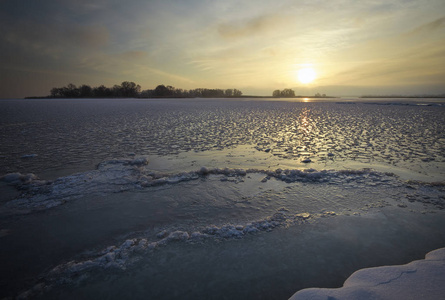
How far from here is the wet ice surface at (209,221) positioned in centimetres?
296

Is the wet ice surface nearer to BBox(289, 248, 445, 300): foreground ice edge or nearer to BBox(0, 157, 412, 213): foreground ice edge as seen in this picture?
BBox(0, 157, 412, 213): foreground ice edge

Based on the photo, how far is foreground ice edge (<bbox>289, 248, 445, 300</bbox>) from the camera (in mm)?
2404

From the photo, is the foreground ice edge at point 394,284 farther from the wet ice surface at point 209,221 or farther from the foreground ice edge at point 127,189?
the foreground ice edge at point 127,189

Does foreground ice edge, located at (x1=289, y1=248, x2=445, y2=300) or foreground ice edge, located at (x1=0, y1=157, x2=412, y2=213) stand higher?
foreground ice edge, located at (x1=0, y1=157, x2=412, y2=213)

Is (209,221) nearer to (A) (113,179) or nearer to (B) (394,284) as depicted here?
(B) (394,284)

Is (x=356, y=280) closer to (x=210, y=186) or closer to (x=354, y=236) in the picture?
(x=354, y=236)

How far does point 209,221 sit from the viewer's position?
4.32 metres

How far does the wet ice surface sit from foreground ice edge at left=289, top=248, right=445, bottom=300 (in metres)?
0.25

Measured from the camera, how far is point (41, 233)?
394cm

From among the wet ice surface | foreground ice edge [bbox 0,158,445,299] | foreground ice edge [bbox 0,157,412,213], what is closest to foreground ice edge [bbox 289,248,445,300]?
the wet ice surface

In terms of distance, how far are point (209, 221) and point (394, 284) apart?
293 centimetres

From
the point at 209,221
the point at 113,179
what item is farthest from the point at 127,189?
the point at 209,221

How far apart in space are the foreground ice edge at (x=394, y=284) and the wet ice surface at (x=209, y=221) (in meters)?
0.25

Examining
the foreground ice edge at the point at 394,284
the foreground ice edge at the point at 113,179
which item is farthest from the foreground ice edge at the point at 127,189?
the foreground ice edge at the point at 394,284
